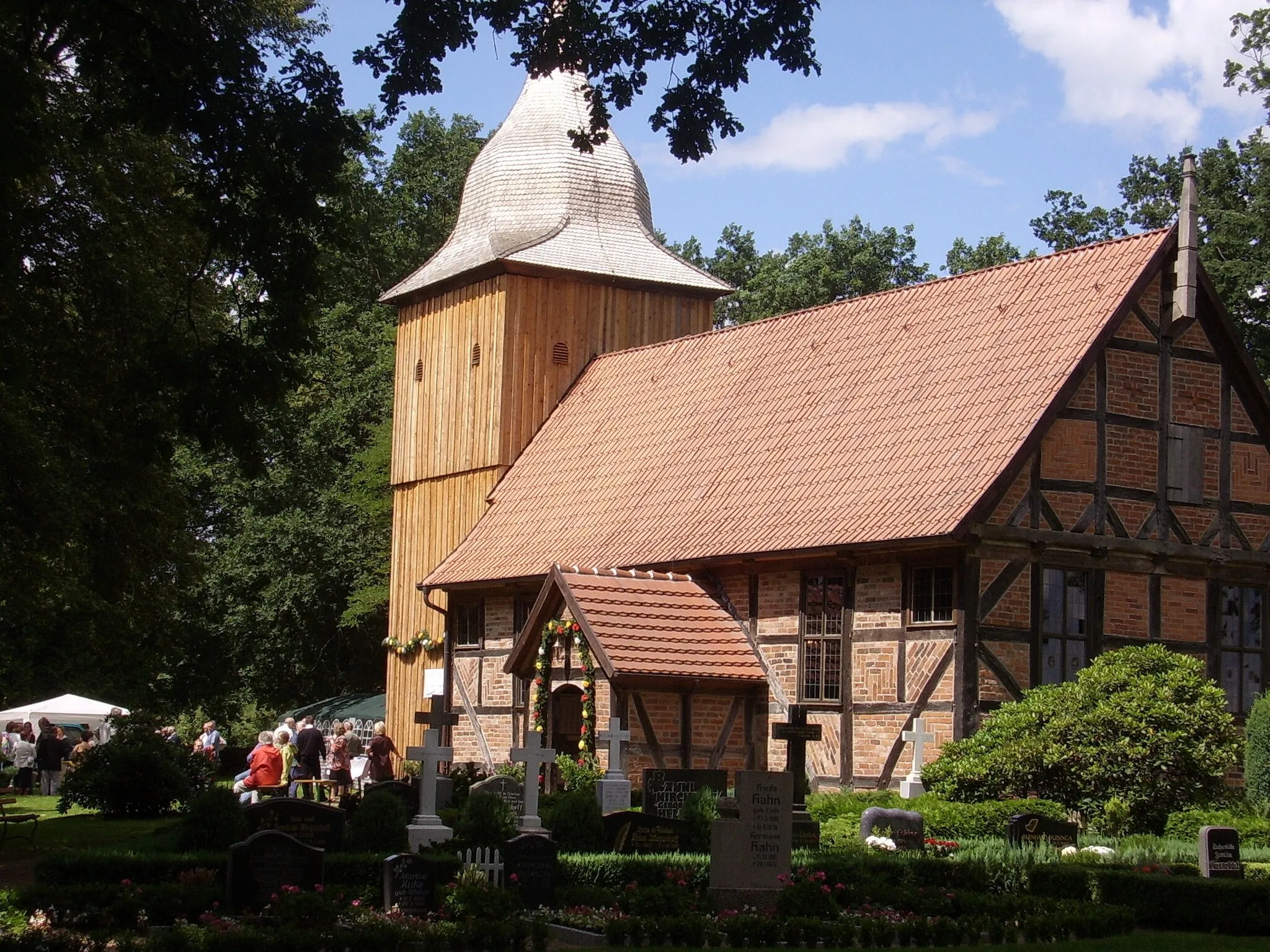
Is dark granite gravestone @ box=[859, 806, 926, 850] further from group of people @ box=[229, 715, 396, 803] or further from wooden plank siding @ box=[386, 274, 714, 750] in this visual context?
wooden plank siding @ box=[386, 274, 714, 750]

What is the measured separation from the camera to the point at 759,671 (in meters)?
28.3

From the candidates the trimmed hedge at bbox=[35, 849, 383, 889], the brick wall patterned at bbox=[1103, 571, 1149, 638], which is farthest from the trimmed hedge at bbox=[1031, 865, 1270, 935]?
the brick wall patterned at bbox=[1103, 571, 1149, 638]

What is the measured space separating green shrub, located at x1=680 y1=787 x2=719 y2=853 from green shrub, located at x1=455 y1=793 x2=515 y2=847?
6.79 ft

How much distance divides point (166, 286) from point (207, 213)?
27.1 ft

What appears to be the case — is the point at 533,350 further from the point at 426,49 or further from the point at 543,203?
the point at 426,49

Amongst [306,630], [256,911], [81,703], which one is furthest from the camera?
[306,630]

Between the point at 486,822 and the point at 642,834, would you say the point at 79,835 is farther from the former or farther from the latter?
the point at 642,834

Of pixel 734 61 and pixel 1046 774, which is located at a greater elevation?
Result: pixel 734 61

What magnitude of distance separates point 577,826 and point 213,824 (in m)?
4.02

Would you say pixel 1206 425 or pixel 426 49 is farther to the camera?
pixel 1206 425

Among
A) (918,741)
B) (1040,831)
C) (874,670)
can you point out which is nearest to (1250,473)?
(874,670)

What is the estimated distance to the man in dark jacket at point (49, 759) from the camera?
3909 cm

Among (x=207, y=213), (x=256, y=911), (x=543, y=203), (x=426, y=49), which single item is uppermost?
(x=543, y=203)

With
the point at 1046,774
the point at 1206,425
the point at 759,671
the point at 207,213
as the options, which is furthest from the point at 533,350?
the point at 207,213
